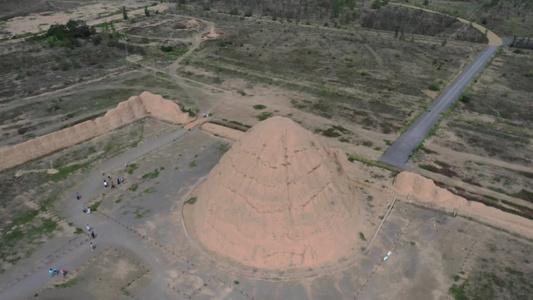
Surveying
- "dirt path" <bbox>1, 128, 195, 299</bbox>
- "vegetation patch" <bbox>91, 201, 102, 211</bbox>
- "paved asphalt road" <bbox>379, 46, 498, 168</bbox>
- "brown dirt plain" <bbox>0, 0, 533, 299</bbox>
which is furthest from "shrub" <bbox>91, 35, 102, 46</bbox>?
"paved asphalt road" <bbox>379, 46, 498, 168</bbox>

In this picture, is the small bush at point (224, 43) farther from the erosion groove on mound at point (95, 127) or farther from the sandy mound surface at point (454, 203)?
the sandy mound surface at point (454, 203)

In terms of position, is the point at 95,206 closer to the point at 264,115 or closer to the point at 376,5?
the point at 264,115

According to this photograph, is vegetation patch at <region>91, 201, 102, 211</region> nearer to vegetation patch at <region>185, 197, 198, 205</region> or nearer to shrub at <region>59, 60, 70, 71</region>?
vegetation patch at <region>185, 197, 198, 205</region>

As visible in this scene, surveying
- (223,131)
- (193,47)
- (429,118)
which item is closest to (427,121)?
(429,118)

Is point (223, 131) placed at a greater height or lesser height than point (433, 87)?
lesser

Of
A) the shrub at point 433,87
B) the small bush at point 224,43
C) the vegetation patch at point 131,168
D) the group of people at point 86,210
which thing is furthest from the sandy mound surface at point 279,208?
the small bush at point 224,43
